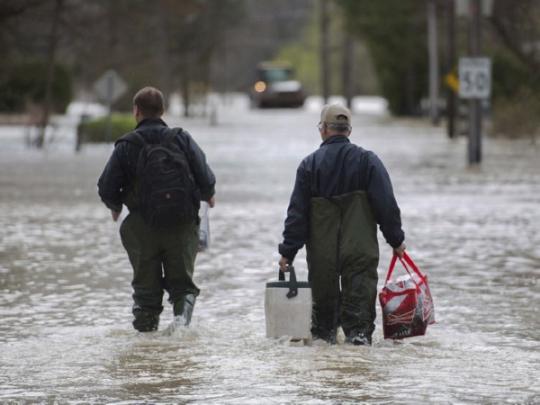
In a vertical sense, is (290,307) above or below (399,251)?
below

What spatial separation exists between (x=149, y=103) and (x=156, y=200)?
0.63 m

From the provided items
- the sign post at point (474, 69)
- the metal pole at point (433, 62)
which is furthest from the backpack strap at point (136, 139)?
the metal pole at point (433, 62)

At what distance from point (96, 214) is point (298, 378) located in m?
11.8

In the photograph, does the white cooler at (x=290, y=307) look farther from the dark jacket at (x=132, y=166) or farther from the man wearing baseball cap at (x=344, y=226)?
the dark jacket at (x=132, y=166)

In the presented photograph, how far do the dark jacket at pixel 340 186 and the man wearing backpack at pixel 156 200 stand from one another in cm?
72

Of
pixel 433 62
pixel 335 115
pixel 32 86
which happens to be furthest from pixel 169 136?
pixel 32 86

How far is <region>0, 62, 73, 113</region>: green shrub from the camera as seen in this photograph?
2456 inches

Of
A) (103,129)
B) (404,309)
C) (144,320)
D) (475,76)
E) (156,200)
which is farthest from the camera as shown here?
(103,129)

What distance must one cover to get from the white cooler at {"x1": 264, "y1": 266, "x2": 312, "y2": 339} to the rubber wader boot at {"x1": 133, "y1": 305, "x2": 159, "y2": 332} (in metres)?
0.94

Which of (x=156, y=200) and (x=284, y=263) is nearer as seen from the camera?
(x=284, y=263)

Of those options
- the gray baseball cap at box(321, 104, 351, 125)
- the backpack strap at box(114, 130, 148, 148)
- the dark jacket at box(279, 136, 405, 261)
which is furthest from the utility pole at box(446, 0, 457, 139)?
the dark jacket at box(279, 136, 405, 261)

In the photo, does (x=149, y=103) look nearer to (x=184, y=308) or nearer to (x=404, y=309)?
(x=184, y=308)

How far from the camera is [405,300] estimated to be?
9805 millimetres

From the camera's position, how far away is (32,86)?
216ft
